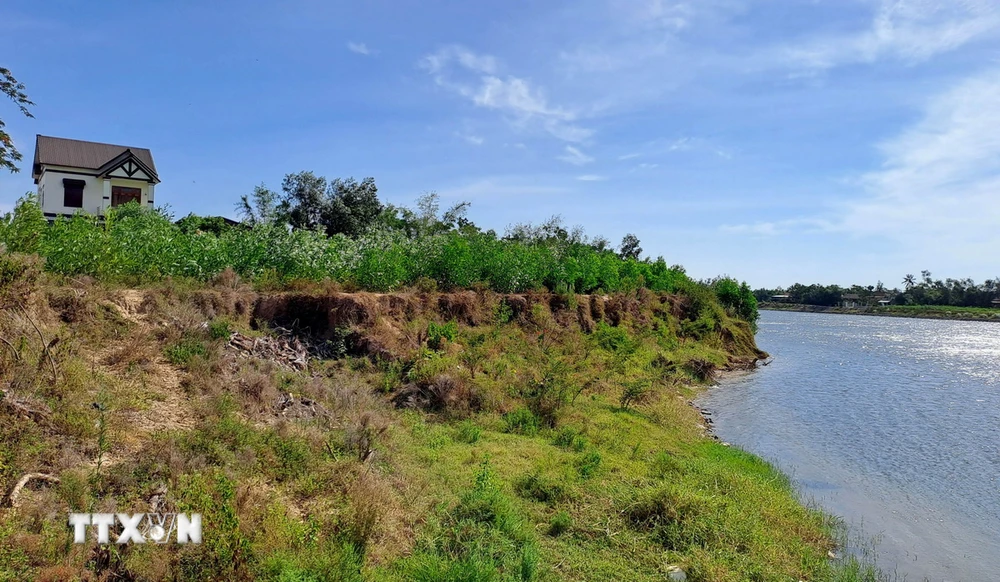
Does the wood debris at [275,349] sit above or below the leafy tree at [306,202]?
below

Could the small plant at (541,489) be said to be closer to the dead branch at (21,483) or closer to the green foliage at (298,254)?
the dead branch at (21,483)

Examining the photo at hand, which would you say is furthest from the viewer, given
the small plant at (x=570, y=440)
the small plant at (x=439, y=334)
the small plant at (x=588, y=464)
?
the small plant at (x=439, y=334)

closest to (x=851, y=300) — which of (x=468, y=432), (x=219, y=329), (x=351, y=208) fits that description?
(x=351, y=208)

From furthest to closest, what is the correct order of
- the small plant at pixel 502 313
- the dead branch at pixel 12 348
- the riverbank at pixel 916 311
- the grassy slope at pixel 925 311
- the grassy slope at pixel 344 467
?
the riverbank at pixel 916 311 < the grassy slope at pixel 925 311 < the small plant at pixel 502 313 < the dead branch at pixel 12 348 < the grassy slope at pixel 344 467

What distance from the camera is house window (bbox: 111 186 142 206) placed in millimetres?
31625

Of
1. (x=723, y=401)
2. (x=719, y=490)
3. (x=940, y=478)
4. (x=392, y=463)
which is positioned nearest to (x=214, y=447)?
(x=392, y=463)

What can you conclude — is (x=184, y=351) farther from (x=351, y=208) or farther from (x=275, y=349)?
(x=351, y=208)

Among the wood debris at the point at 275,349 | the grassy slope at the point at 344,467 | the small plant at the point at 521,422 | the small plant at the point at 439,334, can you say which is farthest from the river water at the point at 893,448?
the wood debris at the point at 275,349

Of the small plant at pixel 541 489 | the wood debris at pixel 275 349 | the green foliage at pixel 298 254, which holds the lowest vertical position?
the small plant at pixel 541 489

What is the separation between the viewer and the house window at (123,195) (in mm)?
31625

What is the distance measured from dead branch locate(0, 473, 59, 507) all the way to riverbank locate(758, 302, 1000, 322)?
113m

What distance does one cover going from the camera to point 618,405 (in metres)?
14.7

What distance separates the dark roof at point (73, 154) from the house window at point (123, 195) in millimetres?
1275

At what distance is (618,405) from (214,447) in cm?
1015
